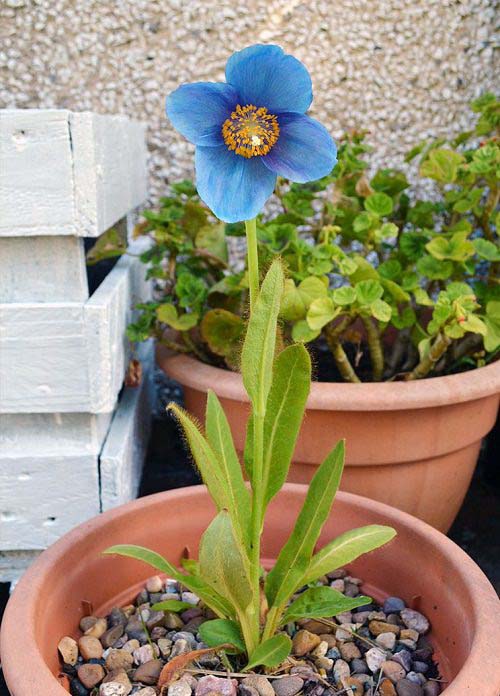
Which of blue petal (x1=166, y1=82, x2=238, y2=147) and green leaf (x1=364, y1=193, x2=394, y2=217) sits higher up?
blue petal (x1=166, y1=82, x2=238, y2=147)

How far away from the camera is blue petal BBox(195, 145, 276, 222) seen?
0.68 m

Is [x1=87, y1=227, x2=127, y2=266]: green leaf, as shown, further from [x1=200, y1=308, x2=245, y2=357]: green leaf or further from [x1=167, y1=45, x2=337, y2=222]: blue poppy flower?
[x1=167, y1=45, x2=337, y2=222]: blue poppy flower

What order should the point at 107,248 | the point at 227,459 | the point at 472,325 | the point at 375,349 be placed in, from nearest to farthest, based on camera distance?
the point at 227,459 → the point at 472,325 → the point at 375,349 → the point at 107,248

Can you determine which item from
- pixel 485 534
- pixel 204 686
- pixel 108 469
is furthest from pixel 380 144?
pixel 204 686

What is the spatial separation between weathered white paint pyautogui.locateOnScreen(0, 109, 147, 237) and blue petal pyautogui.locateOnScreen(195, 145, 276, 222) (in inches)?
17.5

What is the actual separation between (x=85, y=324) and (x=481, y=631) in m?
0.69

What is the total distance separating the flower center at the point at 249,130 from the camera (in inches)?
27.2

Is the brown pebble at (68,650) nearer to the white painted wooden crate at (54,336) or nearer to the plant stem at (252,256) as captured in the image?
the white painted wooden crate at (54,336)

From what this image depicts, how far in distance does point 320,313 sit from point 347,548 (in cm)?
45

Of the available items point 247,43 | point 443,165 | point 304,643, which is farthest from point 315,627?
point 247,43

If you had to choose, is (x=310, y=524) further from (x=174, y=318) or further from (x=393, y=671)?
(x=174, y=318)

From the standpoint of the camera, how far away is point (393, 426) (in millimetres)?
1234

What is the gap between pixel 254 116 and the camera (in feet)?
2.29

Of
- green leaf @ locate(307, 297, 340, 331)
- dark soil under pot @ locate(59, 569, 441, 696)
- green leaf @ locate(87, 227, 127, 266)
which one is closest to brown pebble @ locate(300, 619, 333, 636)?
dark soil under pot @ locate(59, 569, 441, 696)
